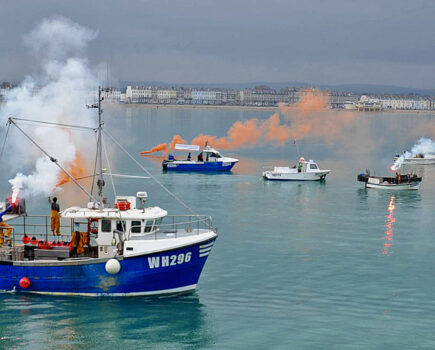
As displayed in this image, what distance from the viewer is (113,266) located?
30.4 m

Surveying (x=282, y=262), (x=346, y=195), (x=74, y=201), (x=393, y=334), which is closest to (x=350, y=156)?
(x=346, y=195)

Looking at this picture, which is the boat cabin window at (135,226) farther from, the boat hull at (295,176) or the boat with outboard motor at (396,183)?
the boat hull at (295,176)

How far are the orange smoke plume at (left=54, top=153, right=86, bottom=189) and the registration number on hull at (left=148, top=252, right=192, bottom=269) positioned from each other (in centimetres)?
3895

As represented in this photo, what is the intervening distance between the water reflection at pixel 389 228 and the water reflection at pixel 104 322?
1679cm

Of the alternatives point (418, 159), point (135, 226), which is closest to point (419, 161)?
point (418, 159)

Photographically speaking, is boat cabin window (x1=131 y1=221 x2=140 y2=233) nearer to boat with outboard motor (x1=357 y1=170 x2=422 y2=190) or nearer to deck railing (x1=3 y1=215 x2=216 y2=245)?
deck railing (x1=3 y1=215 x2=216 y2=245)

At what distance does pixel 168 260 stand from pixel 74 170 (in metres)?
43.4

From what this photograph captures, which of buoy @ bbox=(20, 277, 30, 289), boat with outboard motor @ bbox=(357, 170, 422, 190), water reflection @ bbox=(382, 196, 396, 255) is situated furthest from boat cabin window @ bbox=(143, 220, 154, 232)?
boat with outboard motor @ bbox=(357, 170, 422, 190)

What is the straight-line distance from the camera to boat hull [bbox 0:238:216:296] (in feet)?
101

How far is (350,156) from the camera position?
4532 inches

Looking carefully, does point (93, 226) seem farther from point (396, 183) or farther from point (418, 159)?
point (418, 159)

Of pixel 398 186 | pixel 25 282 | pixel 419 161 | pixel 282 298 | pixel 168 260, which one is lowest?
pixel 282 298

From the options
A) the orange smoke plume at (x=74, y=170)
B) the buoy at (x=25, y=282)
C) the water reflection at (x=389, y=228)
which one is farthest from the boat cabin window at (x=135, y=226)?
the orange smoke plume at (x=74, y=170)

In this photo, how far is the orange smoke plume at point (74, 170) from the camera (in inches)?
2726
